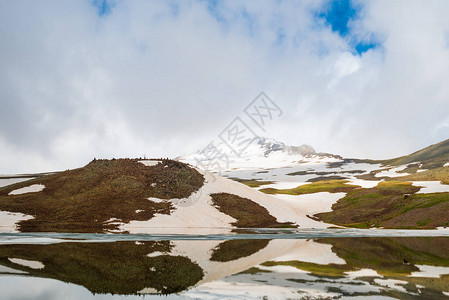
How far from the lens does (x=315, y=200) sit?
100438 mm

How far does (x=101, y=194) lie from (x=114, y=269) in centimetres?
5365

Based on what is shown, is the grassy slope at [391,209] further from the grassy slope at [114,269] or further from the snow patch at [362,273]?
the grassy slope at [114,269]

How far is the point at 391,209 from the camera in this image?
8206 cm

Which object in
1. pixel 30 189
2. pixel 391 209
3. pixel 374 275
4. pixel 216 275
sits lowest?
pixel 374 275

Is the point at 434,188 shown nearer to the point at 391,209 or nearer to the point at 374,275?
the point at 391,209

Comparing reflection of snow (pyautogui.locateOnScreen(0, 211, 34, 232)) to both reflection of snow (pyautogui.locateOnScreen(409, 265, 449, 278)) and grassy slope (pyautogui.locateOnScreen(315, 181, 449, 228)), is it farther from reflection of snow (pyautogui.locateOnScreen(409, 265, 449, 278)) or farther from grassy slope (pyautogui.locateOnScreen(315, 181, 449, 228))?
grassy slope (pyautogui.locateOnScreen(315, 181, 449, 228))

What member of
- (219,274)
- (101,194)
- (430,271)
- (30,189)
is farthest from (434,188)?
(30,189)

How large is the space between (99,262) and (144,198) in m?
49.2

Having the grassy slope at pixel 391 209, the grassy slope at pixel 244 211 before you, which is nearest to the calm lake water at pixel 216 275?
the grassy slope at pixel 244 211

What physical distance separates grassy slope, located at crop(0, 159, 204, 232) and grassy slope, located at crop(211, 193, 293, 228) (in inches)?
284

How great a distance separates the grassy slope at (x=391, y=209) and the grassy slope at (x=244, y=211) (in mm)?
20367

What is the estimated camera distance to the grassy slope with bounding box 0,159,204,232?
58.9 m

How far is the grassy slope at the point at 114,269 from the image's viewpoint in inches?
585

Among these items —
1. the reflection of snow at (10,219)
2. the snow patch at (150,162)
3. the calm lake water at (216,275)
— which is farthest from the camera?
the snow patch at (150,162)
